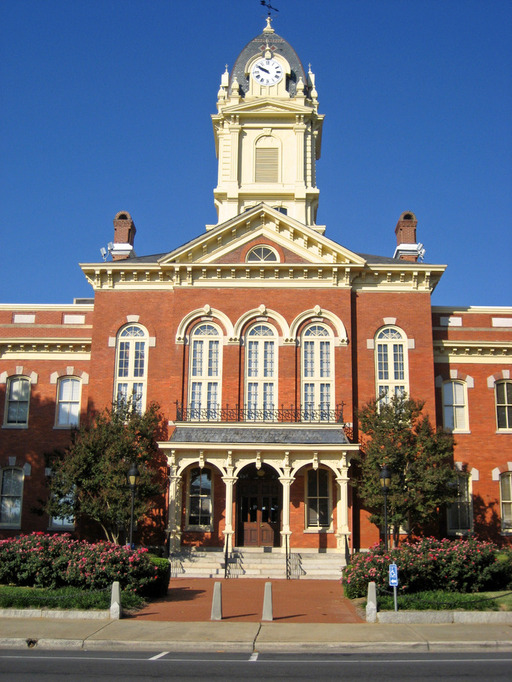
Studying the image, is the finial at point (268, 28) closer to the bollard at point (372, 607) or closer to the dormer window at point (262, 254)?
the dormer window at point (262, 254)

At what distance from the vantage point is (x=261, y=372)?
102 ft

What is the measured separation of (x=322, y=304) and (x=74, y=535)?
45.8ft

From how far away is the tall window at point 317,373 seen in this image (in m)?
30.5

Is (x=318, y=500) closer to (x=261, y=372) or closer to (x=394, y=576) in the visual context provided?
(x=261, y=372)

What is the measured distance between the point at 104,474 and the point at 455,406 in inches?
609

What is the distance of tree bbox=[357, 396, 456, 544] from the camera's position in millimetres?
26750

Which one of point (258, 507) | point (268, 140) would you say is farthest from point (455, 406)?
point (268, 140)

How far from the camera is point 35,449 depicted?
1277 inches

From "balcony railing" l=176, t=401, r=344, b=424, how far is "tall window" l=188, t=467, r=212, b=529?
220 centimetres

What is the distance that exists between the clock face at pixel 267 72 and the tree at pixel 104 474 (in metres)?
21.1

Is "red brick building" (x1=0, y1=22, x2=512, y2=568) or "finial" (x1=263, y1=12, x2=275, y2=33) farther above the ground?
"finial" (x1=263, y1=12, x2=275, y2=33)

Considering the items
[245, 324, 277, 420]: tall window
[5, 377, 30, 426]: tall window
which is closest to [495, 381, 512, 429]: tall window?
[245, 324, 277, 420]: tall window

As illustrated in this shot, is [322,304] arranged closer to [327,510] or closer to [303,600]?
[327,510]

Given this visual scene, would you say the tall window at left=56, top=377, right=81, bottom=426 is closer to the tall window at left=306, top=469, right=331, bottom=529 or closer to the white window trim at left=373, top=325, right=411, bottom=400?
the tall window at left=306, top=469, right=331, bottom=529
